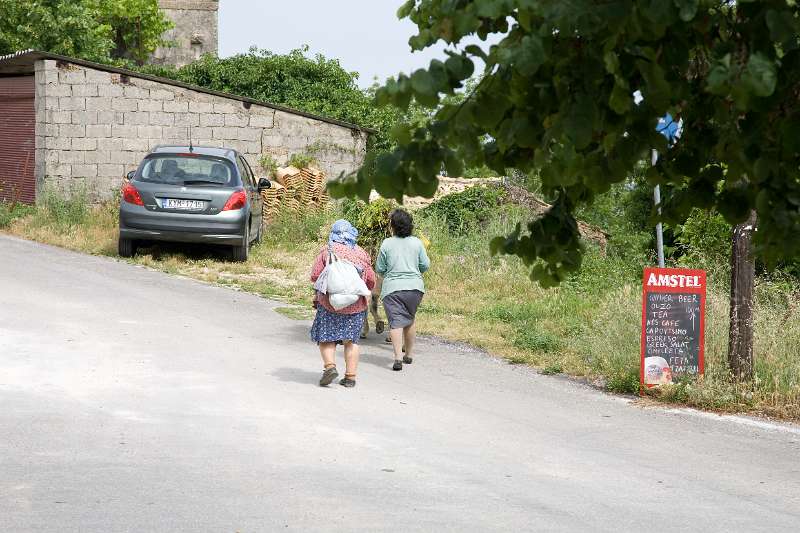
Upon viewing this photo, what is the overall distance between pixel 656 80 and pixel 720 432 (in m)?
6.12

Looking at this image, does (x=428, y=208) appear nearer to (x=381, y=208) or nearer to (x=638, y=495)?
(x=381, y=208)

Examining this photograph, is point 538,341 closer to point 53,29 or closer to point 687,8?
point 687,8

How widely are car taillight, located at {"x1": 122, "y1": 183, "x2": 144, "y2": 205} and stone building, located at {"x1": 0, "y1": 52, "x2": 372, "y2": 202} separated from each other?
5134mm

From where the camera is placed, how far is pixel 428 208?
69.1 feet

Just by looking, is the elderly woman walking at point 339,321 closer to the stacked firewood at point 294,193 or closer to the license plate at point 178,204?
the license plate at point 178,204

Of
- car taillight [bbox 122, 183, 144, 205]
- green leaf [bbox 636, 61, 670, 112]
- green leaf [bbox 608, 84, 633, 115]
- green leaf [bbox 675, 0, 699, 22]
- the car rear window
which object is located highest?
the car rear window

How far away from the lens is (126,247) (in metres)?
17.7

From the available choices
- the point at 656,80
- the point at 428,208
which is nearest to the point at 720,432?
the point at 656,80

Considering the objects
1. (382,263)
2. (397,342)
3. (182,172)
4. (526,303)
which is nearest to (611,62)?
(397,342)

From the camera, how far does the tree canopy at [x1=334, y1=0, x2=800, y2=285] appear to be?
2857 mm

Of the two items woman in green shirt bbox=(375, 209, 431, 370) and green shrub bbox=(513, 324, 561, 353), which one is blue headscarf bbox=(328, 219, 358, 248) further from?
green shrub bbox=(513, 324, 561, 353)

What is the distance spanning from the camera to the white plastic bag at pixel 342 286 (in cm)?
934

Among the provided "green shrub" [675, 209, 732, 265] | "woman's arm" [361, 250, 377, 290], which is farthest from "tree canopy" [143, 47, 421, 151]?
"woman's arm" [361, 250, 377, 290]

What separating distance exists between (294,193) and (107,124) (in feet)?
12.2
